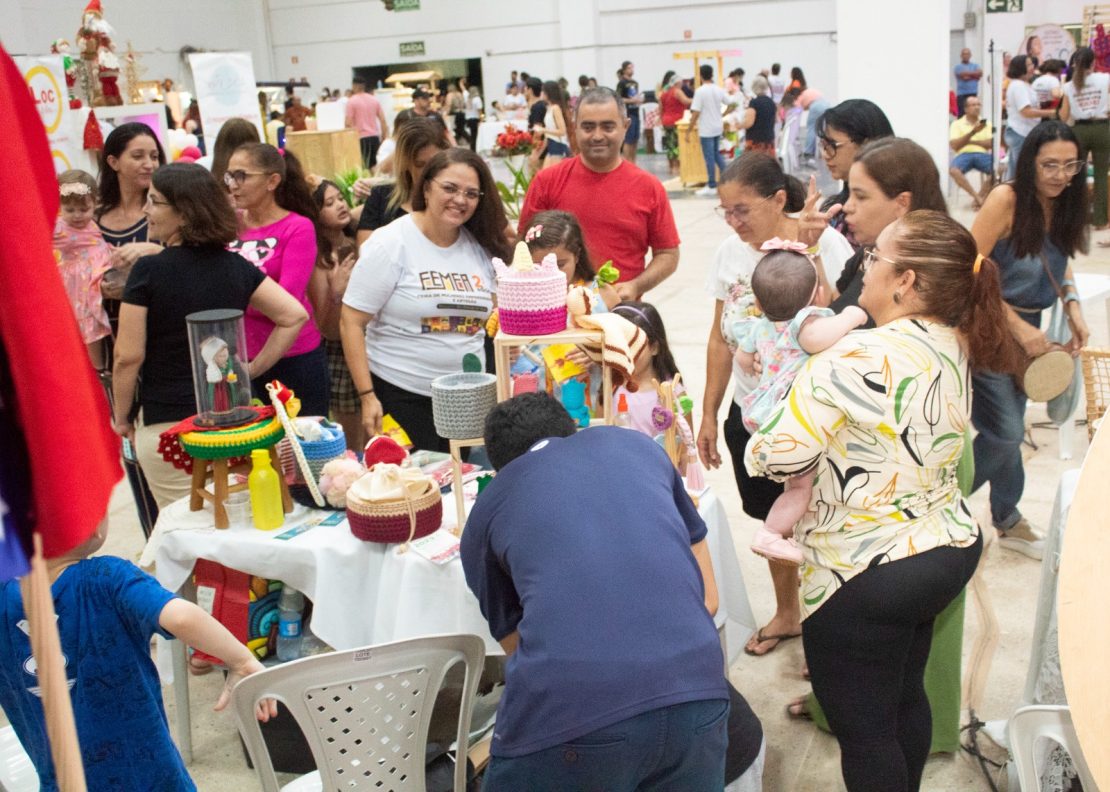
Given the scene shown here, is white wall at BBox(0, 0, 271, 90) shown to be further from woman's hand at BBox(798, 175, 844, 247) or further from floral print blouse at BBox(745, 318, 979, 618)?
floral print blouse at BBox(745, 318, 979, 618)

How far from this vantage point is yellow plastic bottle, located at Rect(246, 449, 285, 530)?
284cm

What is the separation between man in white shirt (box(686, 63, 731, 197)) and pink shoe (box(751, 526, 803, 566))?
1118cm

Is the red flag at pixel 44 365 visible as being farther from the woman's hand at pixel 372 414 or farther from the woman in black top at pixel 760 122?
the woman in black top at pixel 760 122

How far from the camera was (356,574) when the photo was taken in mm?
2777

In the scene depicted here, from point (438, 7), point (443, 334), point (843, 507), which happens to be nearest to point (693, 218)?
point (443, 334)

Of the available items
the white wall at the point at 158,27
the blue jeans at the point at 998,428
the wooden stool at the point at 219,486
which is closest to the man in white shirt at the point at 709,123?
the blue jeans at the point at 998,428

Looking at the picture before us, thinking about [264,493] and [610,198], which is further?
[610,198]

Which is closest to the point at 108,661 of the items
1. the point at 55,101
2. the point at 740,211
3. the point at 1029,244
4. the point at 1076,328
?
the point at 740,211

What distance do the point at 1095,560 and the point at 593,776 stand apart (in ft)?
2.90

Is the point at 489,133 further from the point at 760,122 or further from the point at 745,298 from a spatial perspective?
the point at 745,298

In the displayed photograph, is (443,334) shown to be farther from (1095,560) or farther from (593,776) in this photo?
(1095,560)

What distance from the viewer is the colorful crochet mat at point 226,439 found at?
286 cm

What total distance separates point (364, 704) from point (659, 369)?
4.07 feet

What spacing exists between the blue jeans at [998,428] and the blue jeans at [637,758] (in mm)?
1951
